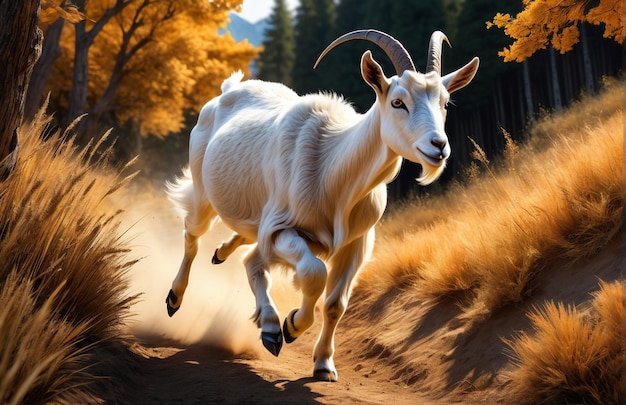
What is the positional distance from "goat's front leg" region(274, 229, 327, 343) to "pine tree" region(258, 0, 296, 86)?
37.3 m

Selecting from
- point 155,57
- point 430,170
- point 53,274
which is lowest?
point 53,274

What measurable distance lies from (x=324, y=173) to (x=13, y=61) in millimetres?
2151

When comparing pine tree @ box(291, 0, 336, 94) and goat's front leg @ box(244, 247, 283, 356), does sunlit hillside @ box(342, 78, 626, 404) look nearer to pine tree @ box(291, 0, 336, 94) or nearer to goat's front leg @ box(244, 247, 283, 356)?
goat's front leg @ box(244, 247, 283, 356)

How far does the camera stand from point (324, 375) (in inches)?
212

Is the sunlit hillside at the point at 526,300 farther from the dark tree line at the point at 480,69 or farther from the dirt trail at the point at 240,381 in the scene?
the dark tree line at the point at 480,69

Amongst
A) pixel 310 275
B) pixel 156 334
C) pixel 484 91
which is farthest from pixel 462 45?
pixel 310 275

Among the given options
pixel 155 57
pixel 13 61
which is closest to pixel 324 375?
pixel 13 61

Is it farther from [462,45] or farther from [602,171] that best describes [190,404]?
[462,45]

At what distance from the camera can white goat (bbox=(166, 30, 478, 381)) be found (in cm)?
439

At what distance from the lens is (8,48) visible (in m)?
4.09

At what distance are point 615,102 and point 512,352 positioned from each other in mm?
9534

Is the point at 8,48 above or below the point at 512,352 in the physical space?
above

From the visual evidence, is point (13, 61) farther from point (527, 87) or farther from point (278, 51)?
point (278, 51)

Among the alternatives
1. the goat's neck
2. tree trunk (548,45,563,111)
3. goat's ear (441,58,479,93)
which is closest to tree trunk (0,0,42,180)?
the goat's neck
